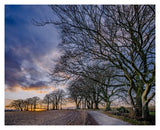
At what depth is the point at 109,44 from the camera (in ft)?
15.1

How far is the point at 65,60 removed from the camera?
5.97 meters

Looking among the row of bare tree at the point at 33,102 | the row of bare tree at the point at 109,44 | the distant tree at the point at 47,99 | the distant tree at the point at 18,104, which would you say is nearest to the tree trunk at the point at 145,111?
the row of bare tree at the point at 109,44

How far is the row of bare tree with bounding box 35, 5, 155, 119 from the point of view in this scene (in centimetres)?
447

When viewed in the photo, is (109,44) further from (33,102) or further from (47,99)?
(33,102)

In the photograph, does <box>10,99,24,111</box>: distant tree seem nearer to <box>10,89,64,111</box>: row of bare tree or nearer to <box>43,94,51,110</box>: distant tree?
<box>10,89,64,111</box>: row of bare tree

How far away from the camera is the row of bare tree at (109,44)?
4.47 m

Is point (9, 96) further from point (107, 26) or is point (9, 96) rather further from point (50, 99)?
point (107, 26)

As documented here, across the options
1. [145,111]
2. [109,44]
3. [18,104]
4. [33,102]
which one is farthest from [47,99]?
[145,111]

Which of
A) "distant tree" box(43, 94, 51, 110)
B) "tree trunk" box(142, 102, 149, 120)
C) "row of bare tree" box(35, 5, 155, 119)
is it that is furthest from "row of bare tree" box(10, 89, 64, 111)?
"tree trunk" box(142, 102, 149, 120)

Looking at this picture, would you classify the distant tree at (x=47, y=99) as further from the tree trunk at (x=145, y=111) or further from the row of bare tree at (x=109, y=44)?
the tree trunk at (x=145, y=111)
